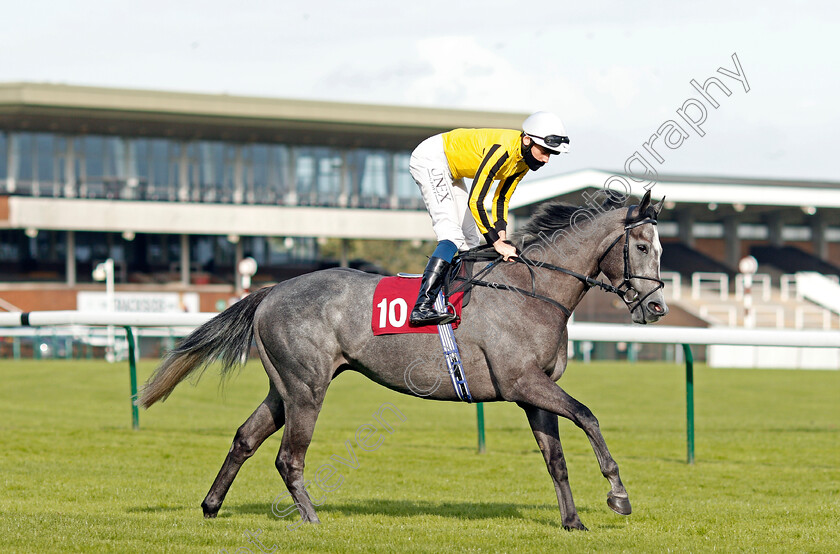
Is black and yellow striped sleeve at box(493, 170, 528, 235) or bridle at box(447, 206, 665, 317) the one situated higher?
black and yellow striped sleeve at box(493, 170, 528, 235)

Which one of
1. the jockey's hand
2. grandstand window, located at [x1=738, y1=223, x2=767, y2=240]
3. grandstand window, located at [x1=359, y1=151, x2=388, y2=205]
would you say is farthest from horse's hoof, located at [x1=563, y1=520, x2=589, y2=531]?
grandstand window, located at [x1=738, y1=223, x2=767, y2=240]

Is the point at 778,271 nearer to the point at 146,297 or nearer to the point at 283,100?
the point at 283,100

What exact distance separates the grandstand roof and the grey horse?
28.3 meters

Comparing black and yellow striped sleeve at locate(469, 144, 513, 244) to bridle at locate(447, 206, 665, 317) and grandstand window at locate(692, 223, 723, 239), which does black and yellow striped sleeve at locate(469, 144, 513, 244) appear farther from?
grandstand window at locate(692, 223, 723, 239)

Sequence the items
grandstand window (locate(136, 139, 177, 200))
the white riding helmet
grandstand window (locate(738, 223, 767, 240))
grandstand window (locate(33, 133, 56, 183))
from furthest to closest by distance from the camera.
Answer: grandstand window (locate(738, 223, 767, 240)), grandstand window (locate(136, 139, 177, 200)), grandstand window (locate(33, 133, 56, 183)), the white riding helmet

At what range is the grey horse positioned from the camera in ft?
17.6

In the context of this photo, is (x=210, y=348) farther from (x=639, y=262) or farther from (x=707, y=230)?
(x=707, y=230)

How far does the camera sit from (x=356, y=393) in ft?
51.3

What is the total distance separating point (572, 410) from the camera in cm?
512

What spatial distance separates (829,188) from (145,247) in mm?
24203

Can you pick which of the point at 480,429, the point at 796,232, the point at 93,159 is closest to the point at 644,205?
the point at 480,429

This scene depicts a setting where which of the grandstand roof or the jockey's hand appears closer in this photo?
the jockey's hand

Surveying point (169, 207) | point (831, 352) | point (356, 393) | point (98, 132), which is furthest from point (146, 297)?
point (831, 352)

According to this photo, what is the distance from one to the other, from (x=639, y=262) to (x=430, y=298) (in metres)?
1.14
